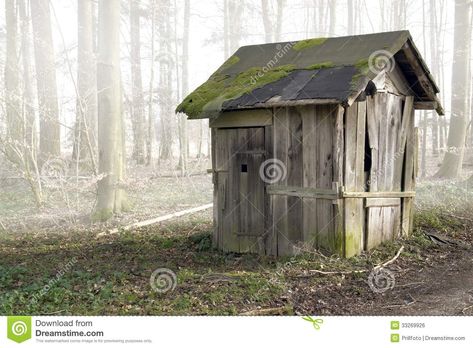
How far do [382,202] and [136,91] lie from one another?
16.0 m

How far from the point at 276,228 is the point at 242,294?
7.25 feet

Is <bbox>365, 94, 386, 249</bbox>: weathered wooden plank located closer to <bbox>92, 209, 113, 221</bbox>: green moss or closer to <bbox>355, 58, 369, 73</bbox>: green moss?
<bbox>355, 58, 369, 73</bbox>: green moss

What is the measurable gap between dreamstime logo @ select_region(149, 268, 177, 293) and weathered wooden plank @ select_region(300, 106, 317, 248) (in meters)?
2.35

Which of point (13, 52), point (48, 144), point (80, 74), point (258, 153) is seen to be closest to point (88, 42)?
point (80, 74)

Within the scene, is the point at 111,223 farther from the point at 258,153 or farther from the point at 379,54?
the point at 379,54

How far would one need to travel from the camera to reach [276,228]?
8.24 meters

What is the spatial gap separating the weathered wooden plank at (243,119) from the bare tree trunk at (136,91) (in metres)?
13.5

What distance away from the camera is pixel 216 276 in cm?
697

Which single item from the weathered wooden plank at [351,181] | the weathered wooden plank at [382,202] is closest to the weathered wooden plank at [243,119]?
the weathered wooden plank at [351,181]

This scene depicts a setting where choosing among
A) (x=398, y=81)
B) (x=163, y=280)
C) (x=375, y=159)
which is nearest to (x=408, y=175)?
(x=375, y=159)

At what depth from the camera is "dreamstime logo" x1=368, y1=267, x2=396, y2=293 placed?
654 centimetres

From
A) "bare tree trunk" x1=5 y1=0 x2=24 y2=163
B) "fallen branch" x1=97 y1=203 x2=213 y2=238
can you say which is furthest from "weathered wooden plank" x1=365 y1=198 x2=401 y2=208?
"bare tree trunk" x1=5 y1=0 x2=24 y2=163
